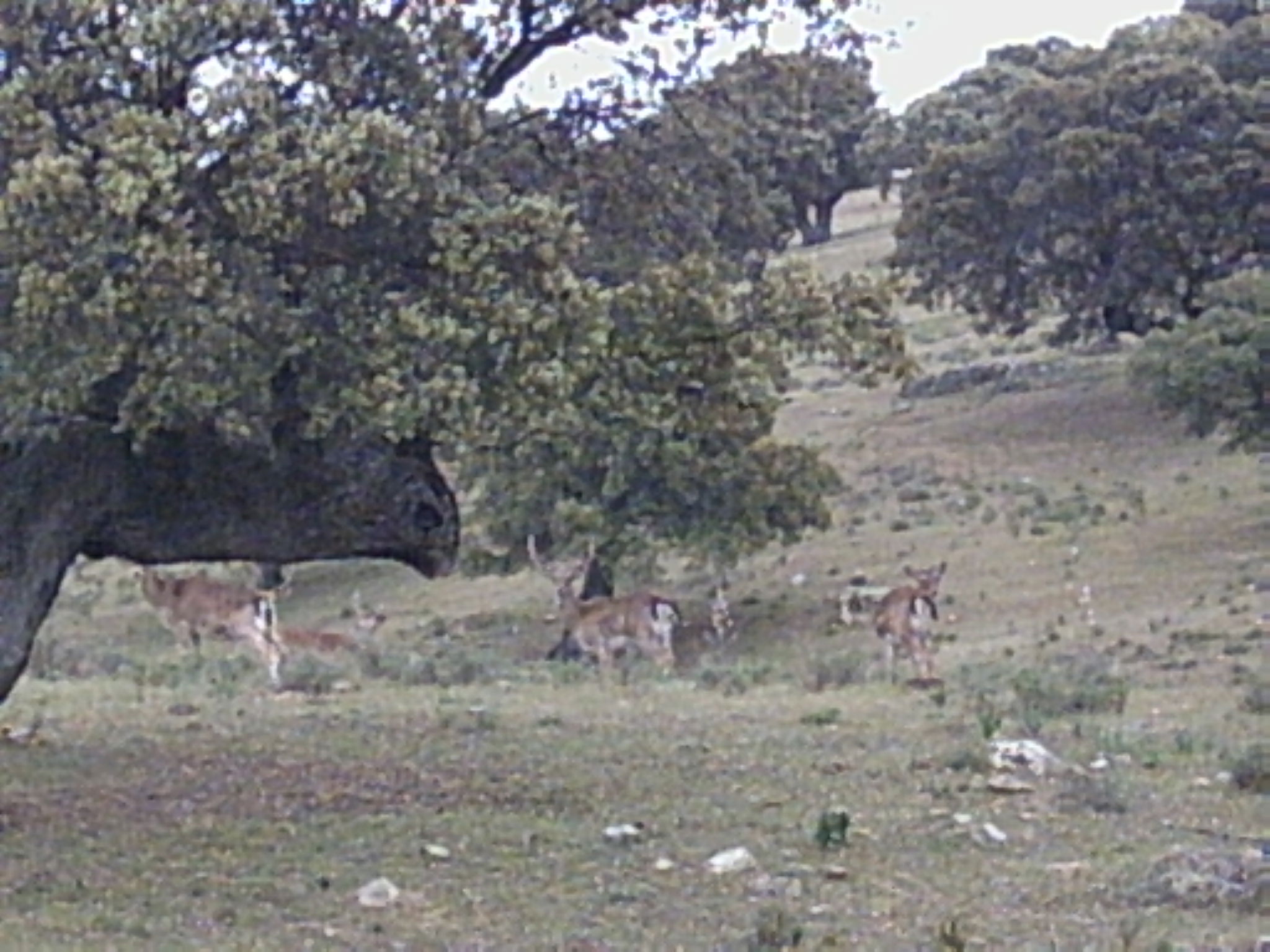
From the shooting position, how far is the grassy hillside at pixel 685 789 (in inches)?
482

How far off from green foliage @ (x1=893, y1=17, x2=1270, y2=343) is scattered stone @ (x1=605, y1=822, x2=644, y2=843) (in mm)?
30197

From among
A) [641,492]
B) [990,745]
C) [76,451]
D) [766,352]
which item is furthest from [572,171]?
[641,492]

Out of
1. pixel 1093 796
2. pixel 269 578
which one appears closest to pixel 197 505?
pixel 1093 796

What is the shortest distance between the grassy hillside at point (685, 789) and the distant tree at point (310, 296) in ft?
6.02

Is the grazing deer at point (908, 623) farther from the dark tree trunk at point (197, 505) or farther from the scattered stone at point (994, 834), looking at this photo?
the dark tree trunk at point (197, 505)

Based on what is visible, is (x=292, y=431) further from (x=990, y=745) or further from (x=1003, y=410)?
(x=1003, y=410)

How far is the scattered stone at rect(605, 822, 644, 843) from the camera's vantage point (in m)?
14.2

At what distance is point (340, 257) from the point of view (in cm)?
1273

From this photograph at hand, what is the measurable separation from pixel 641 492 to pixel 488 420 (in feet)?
70.0

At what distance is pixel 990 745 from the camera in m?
17.5

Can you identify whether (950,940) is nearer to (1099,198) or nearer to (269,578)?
(269,578)

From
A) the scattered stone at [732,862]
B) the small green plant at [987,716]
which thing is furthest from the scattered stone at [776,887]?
the small green plant at [987,716]

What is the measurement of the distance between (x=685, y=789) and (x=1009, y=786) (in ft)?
7.01

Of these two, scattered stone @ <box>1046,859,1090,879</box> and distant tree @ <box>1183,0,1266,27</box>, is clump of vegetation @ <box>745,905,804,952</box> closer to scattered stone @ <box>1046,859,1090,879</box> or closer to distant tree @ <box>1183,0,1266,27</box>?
scattered stone @ <box>1046,859,1090,879</box>
